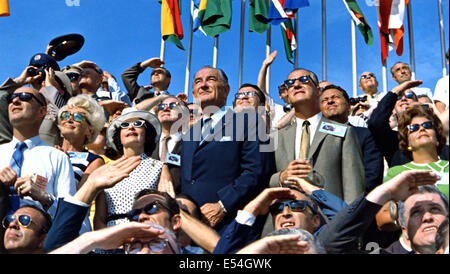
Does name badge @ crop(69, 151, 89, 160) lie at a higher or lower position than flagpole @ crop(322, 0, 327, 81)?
lower

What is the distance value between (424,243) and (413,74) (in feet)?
34.6

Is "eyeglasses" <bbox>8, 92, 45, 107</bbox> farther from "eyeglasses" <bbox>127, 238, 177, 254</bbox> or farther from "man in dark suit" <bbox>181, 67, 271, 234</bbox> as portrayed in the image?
"eyeglasses" <bbox>127, 238, 177, 254</bbox>

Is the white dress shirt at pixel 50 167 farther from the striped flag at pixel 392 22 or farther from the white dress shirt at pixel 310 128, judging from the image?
the striped flag at pixel 392 22

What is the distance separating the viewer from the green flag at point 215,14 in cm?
1144

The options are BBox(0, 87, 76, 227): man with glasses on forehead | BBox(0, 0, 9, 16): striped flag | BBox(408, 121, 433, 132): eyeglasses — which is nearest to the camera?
BBox(0, 87, 76, 227): man with glasses on forehead

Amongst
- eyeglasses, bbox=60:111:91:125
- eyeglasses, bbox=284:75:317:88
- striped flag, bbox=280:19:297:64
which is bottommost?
eyeglasses, bbox=60:111:91:125

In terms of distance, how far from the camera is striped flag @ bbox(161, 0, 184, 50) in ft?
39.2

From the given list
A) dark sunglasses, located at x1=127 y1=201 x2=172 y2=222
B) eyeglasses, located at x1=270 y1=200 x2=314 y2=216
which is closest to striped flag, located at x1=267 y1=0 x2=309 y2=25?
eyeglasses, located at x1=270 y1=200 x2=314 y2=216

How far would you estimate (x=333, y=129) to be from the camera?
15.4 ft

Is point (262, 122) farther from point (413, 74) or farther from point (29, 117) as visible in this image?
point (413, 74)

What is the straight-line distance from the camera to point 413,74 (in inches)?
518

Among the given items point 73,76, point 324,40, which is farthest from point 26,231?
point 324,40

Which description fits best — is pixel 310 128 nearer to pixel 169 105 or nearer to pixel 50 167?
pixel 169 105
